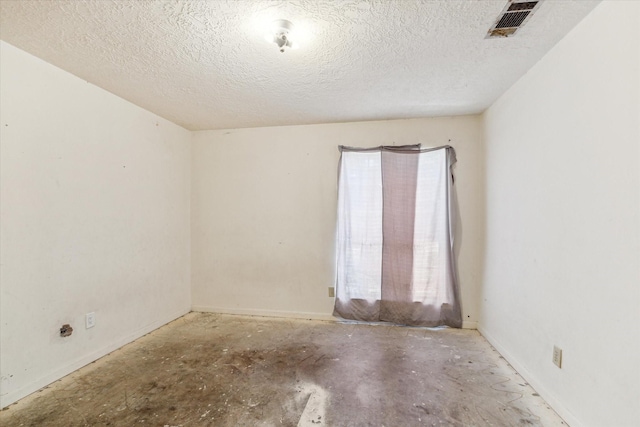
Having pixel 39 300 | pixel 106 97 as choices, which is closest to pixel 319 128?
pixel 106 97

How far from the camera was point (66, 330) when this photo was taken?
227 cm

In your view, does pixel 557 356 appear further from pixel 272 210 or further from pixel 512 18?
pixel 272 210

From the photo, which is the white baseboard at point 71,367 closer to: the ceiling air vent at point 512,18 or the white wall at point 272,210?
the white wall at point 272,210

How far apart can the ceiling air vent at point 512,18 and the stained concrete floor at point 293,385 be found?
228cm

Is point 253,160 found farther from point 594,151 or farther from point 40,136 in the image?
point 594,151

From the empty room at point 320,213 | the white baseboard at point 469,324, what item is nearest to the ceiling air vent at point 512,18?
the empty room at point 320,213

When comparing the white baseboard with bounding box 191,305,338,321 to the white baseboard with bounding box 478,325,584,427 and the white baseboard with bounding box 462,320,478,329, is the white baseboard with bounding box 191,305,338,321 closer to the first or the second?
the white baseboard with bounding box 462,320,478,329

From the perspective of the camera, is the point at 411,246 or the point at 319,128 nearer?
the point at 411,246

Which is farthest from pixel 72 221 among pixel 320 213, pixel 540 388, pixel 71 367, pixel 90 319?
pixel 540 388

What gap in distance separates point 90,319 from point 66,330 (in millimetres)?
202

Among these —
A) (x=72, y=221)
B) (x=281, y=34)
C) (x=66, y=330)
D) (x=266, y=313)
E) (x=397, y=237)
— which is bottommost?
(x=266, y=313)

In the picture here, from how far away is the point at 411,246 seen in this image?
3283 millimetres

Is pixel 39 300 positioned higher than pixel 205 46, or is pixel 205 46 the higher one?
pixel 205 46

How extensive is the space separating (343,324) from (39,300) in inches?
104
